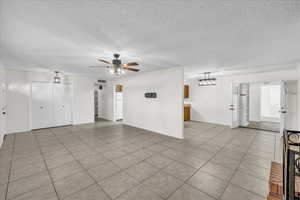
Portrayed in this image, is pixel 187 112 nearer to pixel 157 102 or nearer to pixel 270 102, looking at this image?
pixel 157 102

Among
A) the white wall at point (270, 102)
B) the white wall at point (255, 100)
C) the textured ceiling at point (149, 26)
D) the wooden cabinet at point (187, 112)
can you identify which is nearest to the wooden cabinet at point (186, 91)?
the wooden cabinet at point (187, 112)

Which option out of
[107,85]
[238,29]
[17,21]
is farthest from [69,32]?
[107,85]

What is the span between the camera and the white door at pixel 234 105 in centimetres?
564

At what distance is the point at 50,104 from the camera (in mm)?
5742

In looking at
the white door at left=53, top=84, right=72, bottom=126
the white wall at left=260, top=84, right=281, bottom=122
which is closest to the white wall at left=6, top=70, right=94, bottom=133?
the white door at left=53, top=84, right=72, bottom=126

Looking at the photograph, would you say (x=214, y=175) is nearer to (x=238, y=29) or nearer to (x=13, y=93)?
(x=238, y=29)

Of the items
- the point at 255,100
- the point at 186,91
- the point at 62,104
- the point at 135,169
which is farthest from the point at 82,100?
the point at 255,100

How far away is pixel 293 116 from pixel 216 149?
3846 mm

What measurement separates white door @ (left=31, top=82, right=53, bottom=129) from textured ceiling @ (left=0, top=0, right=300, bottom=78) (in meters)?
3.17

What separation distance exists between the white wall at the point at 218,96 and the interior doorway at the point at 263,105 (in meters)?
0.30

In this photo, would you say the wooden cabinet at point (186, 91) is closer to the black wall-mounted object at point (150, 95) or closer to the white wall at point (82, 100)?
the black wall-mounted object at point (150, 95)

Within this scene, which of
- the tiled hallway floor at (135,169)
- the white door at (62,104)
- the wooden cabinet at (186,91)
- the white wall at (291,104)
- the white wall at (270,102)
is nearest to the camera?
the tiled hallway floor at (135,169)

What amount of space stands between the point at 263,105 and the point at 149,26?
931 centimetres

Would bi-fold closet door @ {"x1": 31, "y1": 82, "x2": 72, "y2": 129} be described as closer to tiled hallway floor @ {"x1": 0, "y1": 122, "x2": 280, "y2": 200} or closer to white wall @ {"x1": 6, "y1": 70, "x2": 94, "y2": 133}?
white wall @ {"x1": 6, "y1": 70, "x2": 94, "y2": 133}
